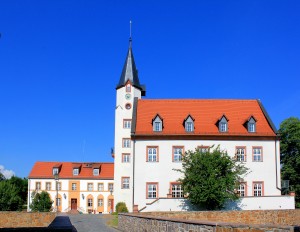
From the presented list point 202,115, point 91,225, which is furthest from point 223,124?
point 91,225

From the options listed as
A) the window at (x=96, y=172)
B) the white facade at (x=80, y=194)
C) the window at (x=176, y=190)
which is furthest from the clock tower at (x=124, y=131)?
the window at (x=96, y=172)

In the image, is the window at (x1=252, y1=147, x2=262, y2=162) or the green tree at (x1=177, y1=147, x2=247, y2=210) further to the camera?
the window at (x1=252, y1=147, x2=262, y2=162)

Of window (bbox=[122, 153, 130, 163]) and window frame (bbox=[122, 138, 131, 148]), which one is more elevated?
window frame (bbox=[122, 138, 131, 148])

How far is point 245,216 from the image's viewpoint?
2583 centimetres

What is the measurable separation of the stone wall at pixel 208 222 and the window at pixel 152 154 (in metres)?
13.4

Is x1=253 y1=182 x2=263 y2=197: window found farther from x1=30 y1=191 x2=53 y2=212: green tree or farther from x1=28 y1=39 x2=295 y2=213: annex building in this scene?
x1=30 y1=191 x2=53 y2=212: green tree

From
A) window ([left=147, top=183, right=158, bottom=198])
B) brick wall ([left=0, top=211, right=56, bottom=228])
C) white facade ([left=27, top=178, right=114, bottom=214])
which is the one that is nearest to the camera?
brick wall ([left=0, top=211, right=56, bottom=228])

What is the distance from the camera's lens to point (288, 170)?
50.4 m

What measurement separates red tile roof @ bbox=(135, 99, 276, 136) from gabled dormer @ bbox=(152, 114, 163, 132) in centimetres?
36

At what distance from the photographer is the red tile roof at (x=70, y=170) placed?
7156 cm

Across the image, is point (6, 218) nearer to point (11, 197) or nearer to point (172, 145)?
point (172, 145)

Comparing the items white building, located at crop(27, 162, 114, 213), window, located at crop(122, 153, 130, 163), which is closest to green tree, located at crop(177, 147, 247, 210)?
window, located at crop(122, 153, 130, 163)

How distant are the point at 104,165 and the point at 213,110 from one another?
1429 inches

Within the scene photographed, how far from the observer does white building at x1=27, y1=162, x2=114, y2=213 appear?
70.1 m
